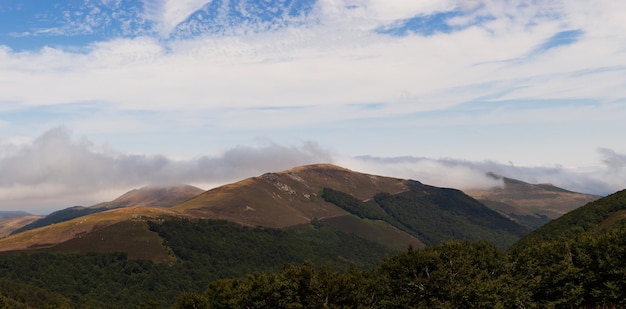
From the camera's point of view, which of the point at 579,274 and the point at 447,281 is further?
the point at 579,274

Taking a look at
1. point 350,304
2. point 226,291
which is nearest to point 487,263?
point 350,304

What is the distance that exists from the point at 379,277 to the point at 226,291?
37.0 metres

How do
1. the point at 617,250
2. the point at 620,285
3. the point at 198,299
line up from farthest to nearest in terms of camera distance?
the point at 198,299 < the point at 617,250 < the point at 620,285

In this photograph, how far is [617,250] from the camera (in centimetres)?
11381

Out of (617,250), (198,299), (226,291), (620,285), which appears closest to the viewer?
(620,285)

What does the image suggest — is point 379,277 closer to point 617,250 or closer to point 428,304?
point 428,304

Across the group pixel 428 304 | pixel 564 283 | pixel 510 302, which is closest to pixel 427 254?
pixel 428 304

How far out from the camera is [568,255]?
119875 millimetres

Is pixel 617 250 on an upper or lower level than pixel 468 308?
upper

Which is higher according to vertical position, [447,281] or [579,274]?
[447,281]

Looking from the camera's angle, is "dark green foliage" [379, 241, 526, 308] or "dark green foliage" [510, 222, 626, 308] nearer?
"dark green foliage" [379, 241, 526, 308]

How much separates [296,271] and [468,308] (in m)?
37.8

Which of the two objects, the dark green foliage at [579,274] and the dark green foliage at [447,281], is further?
the dark green foliage at [579,274]

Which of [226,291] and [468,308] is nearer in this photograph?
[468,308]
